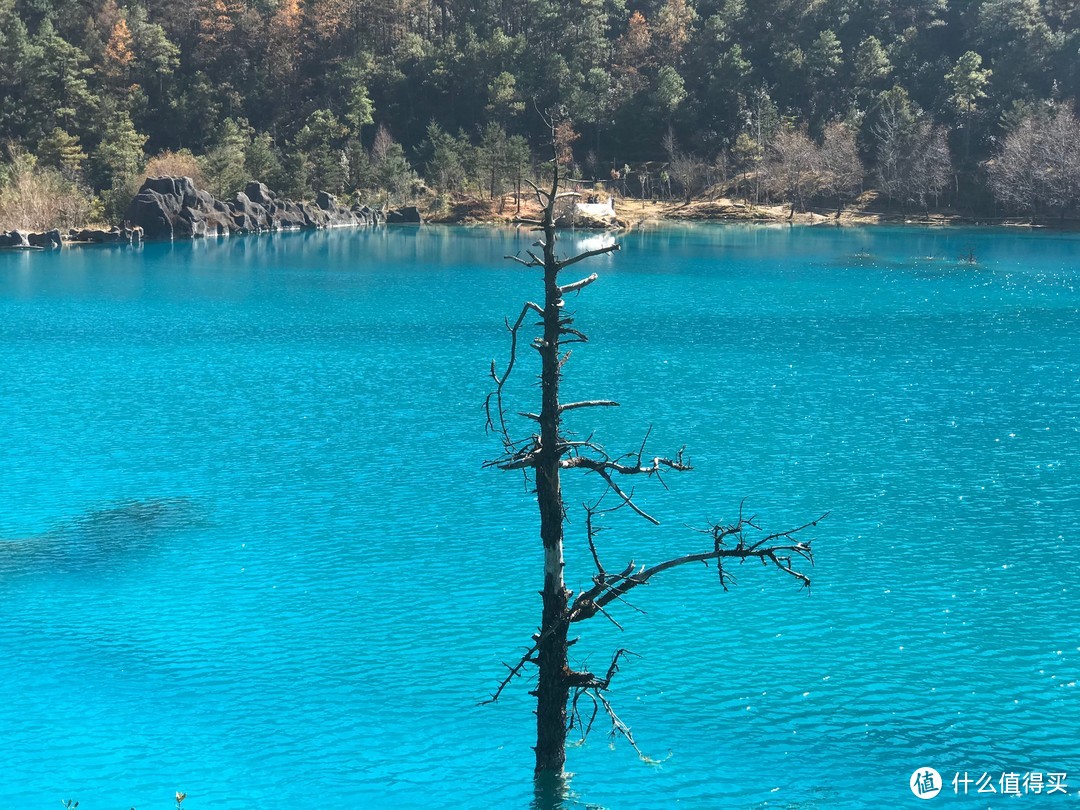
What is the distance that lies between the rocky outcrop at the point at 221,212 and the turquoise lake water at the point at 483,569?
4940 cm

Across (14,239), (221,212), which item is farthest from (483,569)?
(221,212)

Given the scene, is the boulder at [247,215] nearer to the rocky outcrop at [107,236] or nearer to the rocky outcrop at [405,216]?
the rocky outcrop at [107,236]

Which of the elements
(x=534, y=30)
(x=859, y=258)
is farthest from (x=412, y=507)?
(x=534, y=30)

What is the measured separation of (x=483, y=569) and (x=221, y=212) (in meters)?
94.1

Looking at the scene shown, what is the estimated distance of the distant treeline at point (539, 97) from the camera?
116 m

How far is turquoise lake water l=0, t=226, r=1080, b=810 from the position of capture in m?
19.3

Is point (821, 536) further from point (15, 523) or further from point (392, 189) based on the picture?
point (392, 189)

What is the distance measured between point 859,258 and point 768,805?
75703mm

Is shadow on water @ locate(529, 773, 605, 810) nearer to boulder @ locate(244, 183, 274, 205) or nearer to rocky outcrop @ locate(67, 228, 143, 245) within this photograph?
rocky outcrop @ locate(67, 228, 143, 245)

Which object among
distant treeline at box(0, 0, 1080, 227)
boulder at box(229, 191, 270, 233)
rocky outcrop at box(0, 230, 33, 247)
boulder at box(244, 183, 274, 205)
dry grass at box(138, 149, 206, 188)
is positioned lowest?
rocky outcrop at box(0, 230, 33, 247)

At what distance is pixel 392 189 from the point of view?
131500 millimetres

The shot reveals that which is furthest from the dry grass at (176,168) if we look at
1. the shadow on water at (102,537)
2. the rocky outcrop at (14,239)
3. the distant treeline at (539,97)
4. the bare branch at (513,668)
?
the bare branch at (513,668)

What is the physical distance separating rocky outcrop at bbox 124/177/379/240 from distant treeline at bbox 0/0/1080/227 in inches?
130

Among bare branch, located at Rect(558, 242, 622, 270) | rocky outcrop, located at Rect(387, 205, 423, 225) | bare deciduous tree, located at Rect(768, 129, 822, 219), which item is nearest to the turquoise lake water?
bare branch, located at Rect(558, 242, 622, 270)
